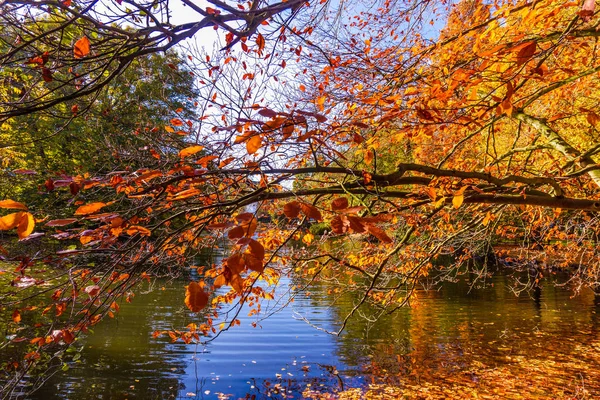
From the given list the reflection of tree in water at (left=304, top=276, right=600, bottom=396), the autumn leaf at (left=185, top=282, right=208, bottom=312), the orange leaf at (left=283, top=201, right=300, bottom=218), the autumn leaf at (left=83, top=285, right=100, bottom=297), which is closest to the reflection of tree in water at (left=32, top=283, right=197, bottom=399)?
the autumn leaf at (left=83, top=285, right=100, bottom=297)

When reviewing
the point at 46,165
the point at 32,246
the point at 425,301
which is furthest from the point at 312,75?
the point at 46,165

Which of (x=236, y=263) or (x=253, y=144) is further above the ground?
(x=253, y=144)

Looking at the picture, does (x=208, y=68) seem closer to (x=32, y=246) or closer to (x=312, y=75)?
(x=312, y=75)

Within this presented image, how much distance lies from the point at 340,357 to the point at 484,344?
3.47m

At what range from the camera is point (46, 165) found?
19.0 meters

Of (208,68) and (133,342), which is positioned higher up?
(208,68)

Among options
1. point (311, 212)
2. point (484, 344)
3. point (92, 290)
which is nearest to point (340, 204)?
point (311, 212)

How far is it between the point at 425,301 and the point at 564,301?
4.49 meters

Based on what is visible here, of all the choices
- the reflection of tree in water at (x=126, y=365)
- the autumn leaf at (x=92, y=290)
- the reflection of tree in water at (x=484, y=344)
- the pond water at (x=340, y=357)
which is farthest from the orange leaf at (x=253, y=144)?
the reflection of tree in water at (x=484, y=344)

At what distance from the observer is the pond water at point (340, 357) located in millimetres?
6840

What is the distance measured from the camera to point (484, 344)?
9.55 metres

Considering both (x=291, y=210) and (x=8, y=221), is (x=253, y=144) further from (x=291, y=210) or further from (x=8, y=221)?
(x=8, y=221)

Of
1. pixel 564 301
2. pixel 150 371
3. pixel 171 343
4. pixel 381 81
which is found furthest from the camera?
pixel 564 301

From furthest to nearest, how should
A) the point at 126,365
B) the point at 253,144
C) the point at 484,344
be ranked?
the point at 484,344 → the point at 126,365 → the point at 253,144
